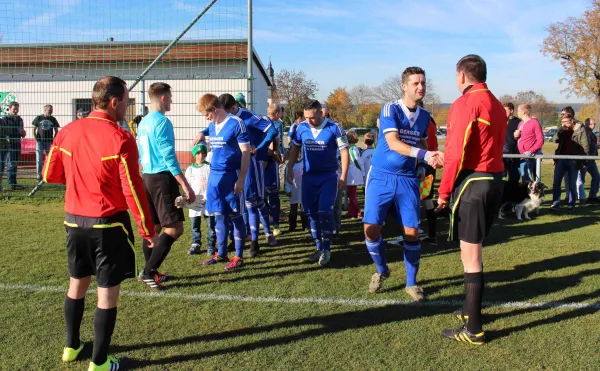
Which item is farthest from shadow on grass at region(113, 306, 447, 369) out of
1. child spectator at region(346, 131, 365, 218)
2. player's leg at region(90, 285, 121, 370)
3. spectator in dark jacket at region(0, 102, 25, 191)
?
Answer: spectator in dark jacket at region(0, 102, 25, 191)

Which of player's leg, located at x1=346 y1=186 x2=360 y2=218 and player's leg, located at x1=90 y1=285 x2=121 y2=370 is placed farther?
player's leg, located at x1=346 y1=186 x2=360 y2=218

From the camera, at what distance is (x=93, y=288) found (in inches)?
195

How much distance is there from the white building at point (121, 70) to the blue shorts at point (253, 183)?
3844 millimetres

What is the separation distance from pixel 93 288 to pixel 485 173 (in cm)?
395

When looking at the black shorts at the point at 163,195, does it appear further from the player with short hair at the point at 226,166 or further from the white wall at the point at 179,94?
the white wall at the point at 179,94

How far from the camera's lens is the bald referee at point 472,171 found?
355 centimetres

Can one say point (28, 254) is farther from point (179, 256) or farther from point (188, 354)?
point (188, 354)

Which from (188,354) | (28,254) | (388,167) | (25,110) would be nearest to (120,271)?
(188,354)

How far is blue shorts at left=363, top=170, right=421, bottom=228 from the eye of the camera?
15.1ft

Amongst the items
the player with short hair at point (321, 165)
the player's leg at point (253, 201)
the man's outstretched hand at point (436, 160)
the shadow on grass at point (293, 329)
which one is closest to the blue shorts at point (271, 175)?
the player's leg at point (253, 201)

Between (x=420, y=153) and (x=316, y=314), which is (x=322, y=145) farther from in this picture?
(x=316, y=314)

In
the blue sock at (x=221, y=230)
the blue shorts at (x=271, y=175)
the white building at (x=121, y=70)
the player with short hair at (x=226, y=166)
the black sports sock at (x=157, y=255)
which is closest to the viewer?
the black sports sock at (x=157, y=255)

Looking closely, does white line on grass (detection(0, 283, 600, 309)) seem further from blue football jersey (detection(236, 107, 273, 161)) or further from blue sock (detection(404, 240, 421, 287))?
blue football jersey (detection(236, 107, 273, 161))

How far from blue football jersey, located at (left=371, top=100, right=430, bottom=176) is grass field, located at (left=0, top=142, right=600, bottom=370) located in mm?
1288
